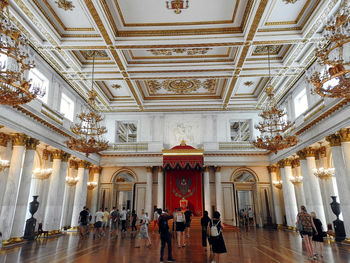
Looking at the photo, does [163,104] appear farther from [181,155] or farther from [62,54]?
[62,54]

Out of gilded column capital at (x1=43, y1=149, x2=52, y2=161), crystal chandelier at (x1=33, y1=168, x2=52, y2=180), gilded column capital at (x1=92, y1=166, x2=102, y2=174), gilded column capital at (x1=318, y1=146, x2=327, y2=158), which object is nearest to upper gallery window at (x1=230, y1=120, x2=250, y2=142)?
gilded column capital at (x1=318, y1=146, x2=327, y2=158)

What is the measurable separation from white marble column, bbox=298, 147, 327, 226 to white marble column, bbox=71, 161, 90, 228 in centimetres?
1108

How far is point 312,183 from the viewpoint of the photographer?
10.8m

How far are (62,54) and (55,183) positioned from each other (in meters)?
5.57

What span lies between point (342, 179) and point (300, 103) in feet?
15.7

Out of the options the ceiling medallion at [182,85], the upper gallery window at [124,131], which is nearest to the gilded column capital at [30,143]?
the ceiling medallion at [182,85]

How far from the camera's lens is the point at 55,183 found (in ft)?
36.7

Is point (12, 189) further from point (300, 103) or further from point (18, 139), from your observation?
point (300, 103)

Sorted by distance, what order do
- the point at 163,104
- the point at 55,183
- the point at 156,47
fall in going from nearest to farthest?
the point at 156,47 → the point at 55,183 → the point at 163,104

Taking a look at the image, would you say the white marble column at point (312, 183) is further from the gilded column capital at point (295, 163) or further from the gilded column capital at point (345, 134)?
the gilded column capital at point (345, 134)

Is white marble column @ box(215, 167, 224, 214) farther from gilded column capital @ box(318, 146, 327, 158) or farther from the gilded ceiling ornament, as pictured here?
the gilded ceiling ornament

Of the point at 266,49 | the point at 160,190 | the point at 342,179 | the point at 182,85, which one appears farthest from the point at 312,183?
the point at 160,190

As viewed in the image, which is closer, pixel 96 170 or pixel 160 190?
pixel 160 190

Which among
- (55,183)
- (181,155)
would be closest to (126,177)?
(181,155)
